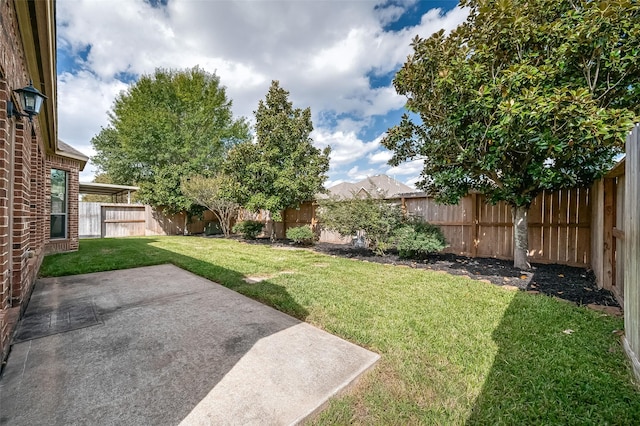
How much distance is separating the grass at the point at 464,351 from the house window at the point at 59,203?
3.83 meters

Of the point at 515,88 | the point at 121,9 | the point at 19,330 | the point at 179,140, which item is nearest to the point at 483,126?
the point at 515,88

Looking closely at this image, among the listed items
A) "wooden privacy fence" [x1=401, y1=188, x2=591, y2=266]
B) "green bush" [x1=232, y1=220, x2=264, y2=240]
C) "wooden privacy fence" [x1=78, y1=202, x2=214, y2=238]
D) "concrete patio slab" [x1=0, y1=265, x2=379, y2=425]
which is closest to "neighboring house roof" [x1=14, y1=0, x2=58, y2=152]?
"concrete patio slab" [x1=0, y1=265, x2=379, y2=425]

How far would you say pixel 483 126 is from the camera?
4.92m

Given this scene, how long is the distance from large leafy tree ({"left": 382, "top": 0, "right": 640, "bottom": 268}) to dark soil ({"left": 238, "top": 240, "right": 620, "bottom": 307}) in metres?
0.58

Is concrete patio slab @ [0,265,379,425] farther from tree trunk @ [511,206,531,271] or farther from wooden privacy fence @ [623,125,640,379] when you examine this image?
tree trunk @ [511,206,531,271]

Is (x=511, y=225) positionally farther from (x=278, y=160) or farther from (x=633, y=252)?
(x=278, y=160)

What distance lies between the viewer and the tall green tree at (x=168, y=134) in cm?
1623

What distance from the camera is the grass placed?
1.82m

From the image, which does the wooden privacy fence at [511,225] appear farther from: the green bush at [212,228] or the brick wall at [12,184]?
the green bush at [212,228]

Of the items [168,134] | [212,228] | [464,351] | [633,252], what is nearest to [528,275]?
[633,252]

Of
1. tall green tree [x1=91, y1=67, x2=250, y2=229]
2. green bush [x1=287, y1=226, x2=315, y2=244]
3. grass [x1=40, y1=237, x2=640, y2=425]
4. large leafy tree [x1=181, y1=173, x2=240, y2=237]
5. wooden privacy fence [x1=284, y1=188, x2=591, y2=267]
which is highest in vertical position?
tall green tree [x1=91, y1=67, x2=250, y2=229]

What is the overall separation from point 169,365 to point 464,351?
2.63 m

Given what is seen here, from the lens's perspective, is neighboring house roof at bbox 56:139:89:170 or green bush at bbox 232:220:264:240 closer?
neighboring house roof at bbox 56:139:89:170

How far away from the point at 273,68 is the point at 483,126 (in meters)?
9.24
